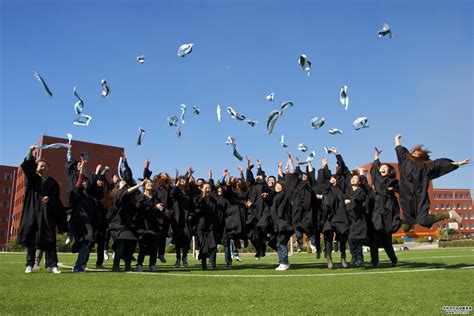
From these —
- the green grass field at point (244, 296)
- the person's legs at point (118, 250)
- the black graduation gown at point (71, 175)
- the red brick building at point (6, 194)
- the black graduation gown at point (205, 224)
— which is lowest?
the green grass field at point (244, 296)

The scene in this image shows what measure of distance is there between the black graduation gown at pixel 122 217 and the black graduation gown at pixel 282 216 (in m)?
3.58

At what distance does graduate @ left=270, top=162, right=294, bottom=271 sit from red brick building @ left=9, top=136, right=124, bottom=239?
212 ft

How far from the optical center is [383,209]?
10.8 metres

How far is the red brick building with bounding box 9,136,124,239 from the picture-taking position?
7550 cm

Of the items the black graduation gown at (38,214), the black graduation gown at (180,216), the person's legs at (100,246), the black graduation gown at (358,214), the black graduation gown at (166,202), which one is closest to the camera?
the black graduation gown at (38,214)

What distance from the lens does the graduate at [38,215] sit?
9516 mm

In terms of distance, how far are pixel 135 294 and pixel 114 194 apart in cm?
528

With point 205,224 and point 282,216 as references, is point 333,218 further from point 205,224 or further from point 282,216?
point 205,224

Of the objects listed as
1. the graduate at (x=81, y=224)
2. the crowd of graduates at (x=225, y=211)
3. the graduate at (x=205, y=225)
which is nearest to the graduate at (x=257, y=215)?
the crowd of graduates at (x=225, y=211)

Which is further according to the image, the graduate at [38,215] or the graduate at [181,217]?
the graduate at [181,217]

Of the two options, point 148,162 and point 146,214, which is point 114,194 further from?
point 148,162

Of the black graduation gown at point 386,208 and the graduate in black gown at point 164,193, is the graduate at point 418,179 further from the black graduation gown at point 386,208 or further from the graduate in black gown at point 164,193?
the graduate in black gown at point 164,193

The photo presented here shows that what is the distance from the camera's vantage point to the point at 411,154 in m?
9.43

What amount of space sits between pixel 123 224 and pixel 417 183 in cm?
678
